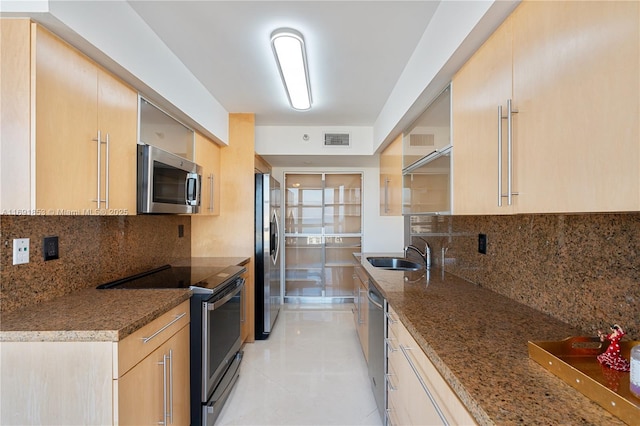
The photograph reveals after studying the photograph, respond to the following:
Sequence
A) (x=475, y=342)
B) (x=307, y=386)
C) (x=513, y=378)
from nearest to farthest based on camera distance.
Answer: (x=513, y=378) < (x=475, y=342) < (x=307, y=386)

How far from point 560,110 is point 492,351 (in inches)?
30.3

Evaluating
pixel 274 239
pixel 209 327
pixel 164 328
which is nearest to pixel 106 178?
pixel 164 328

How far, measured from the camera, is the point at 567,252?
1272 mm

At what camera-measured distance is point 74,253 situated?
183 centimetres

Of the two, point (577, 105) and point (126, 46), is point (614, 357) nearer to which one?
point (577, 105)

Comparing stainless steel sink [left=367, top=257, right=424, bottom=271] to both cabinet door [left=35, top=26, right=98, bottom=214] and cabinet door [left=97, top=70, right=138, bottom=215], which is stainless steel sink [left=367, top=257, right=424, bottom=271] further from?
cabinet door [left=35, top=26, right=98, bottom=214]

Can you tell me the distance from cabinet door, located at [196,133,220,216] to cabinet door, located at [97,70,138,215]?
1.01 meters

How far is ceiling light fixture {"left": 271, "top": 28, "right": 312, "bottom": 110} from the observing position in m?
1.89

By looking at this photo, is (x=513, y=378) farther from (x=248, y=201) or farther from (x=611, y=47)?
(x=248, y=201)

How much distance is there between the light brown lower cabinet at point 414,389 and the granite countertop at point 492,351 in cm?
6

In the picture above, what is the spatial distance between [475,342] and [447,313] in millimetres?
330

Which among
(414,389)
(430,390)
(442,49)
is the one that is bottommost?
(414,389)

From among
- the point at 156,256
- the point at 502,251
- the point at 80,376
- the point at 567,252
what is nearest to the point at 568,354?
the point at 567,252

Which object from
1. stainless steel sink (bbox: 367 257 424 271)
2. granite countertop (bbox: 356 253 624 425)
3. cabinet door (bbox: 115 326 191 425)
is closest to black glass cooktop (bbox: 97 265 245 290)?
cabinet door (bbox: 115 326 191 425)
